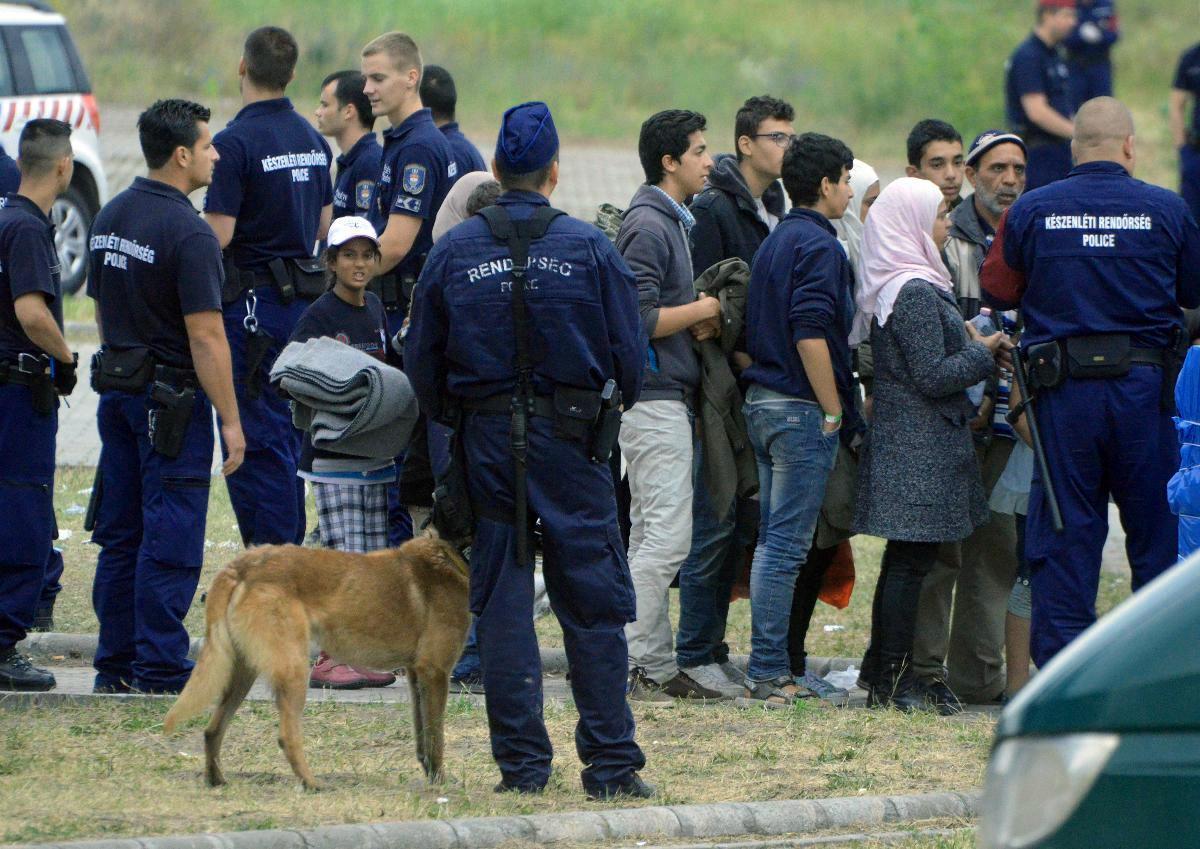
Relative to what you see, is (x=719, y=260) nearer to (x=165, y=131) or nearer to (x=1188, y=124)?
(x=165, y=131)

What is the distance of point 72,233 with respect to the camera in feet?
53.9

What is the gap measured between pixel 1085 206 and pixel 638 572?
2.24m

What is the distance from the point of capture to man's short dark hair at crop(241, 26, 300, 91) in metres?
8.24

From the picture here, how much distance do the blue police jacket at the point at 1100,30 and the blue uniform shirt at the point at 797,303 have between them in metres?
5.74

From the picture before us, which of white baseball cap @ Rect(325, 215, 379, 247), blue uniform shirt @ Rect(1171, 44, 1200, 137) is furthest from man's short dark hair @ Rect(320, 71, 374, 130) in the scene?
blue uniform shirt @ Rect(1171, 44, 1200, 137)

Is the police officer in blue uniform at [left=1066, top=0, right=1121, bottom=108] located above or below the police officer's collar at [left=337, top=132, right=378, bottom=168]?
above

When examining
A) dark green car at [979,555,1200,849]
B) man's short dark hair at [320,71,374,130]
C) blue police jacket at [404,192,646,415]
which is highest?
man's short dark hair at [320,71,374,130]

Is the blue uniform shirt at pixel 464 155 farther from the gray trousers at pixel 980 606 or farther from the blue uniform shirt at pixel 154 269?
the gray trousers at pixel 980 606

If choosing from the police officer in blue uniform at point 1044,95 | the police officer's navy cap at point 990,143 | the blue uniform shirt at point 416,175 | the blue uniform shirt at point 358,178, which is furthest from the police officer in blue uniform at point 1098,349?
the police officer in blue uniform at point 1044,95

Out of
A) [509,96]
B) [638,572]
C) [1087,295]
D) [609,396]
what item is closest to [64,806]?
[609,396]

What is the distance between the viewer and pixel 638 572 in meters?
7.30

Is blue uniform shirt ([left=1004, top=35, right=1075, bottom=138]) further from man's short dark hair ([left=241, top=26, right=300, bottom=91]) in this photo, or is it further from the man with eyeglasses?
man's short dark hair ([left=241, top=26, right=300, bottom=91])

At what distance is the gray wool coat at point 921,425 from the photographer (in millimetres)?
7141

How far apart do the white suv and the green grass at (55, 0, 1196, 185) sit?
9.28m
